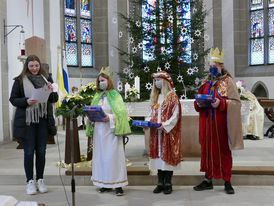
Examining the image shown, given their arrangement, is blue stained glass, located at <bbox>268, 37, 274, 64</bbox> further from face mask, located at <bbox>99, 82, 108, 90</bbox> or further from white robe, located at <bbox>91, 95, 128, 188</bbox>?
white robe, located at <bbox>91, 95, 128, 188</bbox>

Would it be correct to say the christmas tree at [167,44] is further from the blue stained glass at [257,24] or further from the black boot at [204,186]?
the black boot at [204,186]

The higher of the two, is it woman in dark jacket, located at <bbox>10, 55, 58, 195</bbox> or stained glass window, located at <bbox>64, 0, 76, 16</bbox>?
stained glass window, located at <bbox>64, 0, 76, 16</bbox>

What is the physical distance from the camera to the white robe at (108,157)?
4.74 m

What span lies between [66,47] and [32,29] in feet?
10.1

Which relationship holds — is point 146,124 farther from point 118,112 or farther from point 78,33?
point 78,33

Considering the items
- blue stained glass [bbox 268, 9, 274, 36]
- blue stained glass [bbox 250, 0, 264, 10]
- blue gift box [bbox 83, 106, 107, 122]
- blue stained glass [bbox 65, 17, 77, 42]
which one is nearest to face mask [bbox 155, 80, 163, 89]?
blue gift box [bbox 83, 106, 107, 122]

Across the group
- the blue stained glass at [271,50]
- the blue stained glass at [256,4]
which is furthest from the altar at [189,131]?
the blue stained glass at [256,4]

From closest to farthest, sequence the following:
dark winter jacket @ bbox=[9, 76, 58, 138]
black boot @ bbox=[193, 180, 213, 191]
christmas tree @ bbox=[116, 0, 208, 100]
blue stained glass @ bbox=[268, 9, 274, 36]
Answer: dark winter jacket @ bbox=[9, 76, 58, 138] < black boot @ bbox=[193, 180, 213, 191] < christmas tree @ bbox=[116, 0, 208, 100] < blue stained glass @ bbox=[268, 9, 274, 36]

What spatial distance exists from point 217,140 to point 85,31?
1101cm

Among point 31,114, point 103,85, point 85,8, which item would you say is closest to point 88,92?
point 103,85

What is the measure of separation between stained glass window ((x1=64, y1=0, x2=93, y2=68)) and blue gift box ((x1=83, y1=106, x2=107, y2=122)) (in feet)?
32.6

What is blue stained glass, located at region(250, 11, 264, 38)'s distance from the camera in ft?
48.2

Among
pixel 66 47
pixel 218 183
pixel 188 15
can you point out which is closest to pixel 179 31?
pixel 188 15

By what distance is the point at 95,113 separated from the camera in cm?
457
